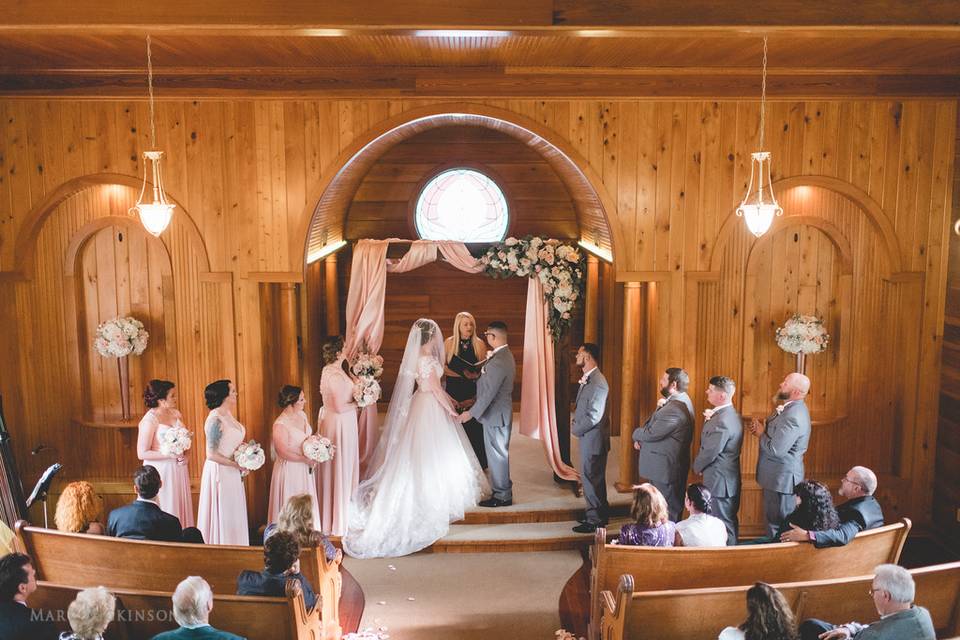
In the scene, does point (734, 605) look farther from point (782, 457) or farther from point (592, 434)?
point (592, 434)

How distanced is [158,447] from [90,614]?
9.20 ft

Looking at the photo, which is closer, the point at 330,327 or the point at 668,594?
the point at 668,594

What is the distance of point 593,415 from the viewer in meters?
7.26

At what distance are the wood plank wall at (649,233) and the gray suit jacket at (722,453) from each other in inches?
42.8

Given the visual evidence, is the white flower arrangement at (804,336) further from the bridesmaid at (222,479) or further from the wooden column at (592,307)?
the bridesmaid at (222,479)

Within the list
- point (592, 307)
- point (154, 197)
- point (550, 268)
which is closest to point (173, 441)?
point (154, 197)

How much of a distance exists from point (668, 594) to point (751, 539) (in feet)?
11.2

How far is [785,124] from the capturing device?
7340 millimetres

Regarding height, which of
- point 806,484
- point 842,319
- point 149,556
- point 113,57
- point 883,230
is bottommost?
point 149,556

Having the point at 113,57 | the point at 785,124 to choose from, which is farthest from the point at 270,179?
the point at 785,124

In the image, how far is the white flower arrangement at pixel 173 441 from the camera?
6570mm

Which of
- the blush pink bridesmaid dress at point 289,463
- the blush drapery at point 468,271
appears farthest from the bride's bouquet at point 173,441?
the blush drapery at point 468,271

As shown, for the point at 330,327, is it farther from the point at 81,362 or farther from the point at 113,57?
the point at 113,57

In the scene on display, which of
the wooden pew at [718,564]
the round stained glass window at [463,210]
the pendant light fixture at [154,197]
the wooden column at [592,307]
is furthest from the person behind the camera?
the round stained glass window at [463,210]
